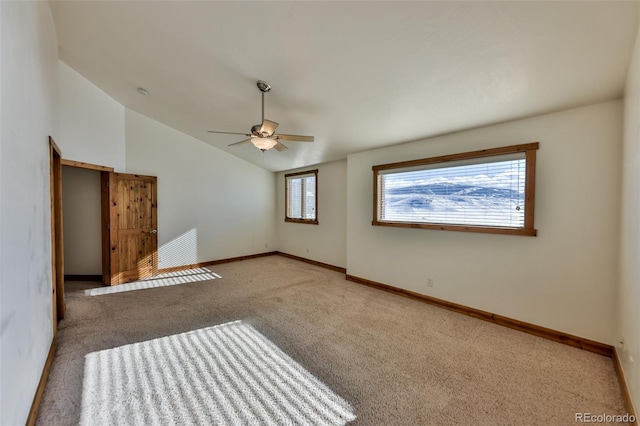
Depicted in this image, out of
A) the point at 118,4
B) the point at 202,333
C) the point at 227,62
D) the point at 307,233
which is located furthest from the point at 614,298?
the point at 118,4

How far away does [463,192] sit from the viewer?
11.2 ft

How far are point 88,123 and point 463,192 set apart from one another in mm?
5938

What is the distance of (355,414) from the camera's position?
1715 mm

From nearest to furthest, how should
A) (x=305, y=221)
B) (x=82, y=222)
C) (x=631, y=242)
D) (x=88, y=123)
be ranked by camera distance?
(x=631, y=242)
(x=88, y=123)
(x=82, y=222)
(x=305, y=221)

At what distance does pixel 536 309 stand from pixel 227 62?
173 inches

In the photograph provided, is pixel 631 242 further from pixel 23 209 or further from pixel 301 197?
pixel 301 197

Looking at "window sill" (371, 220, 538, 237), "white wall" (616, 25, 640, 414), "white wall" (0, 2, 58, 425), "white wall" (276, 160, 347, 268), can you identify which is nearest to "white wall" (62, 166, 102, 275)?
"white wall" (0, 2, 58, 425)

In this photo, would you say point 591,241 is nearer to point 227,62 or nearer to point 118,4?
point 227,62

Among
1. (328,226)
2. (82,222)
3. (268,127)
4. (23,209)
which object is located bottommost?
(328,226)

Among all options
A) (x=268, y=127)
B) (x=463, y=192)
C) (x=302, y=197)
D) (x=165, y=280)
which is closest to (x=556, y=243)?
(x=463, y=192)

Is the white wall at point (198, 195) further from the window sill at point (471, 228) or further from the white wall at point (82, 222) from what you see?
the window sill at point (471, 228)

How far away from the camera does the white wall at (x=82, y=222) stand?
189 inches

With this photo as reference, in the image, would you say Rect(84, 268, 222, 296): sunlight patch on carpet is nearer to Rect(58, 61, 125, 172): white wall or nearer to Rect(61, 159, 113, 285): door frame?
Rect(61, 159, 113, 285): door frame

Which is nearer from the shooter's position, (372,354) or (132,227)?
(372,354)
